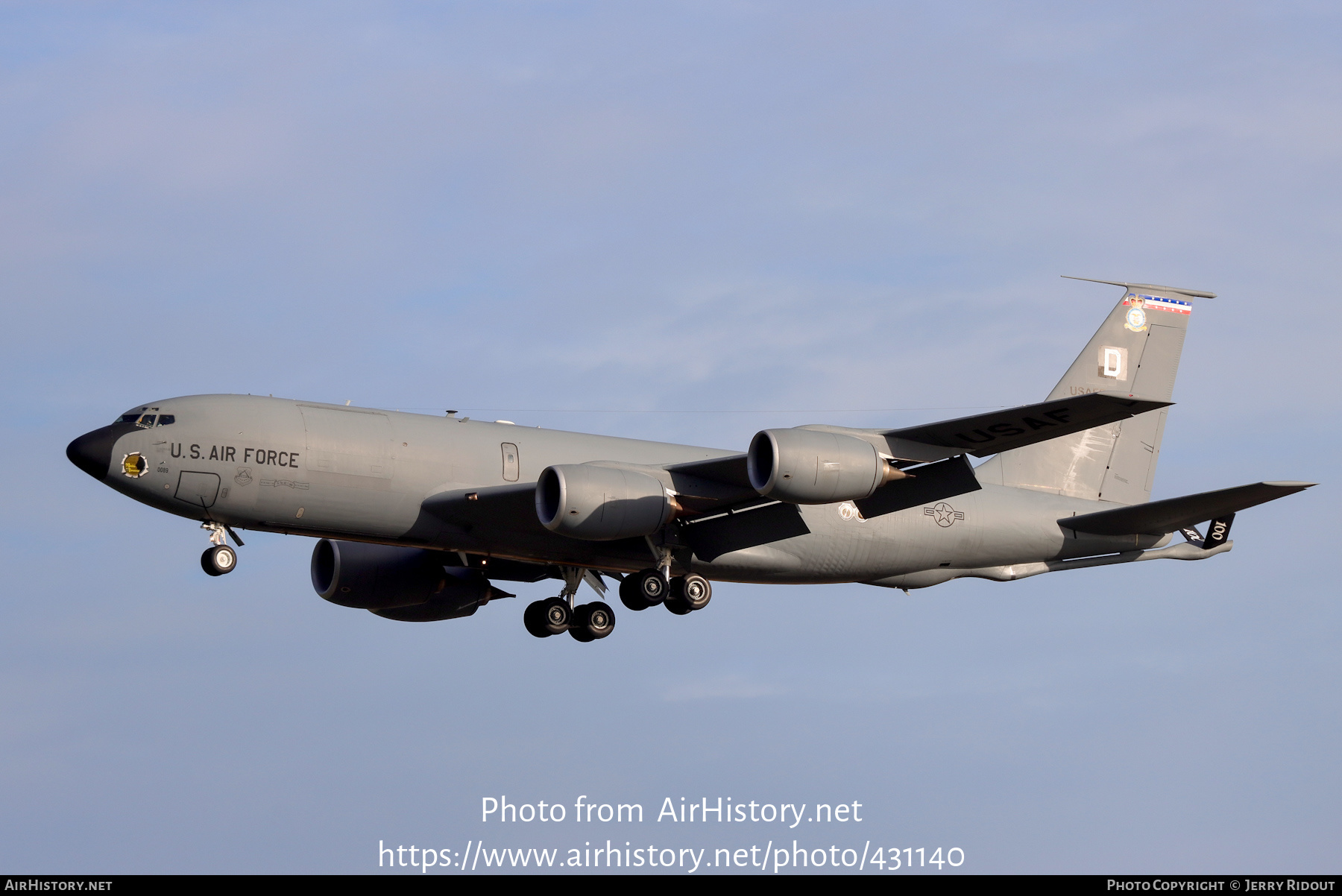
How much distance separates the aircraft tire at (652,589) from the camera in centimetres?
3672

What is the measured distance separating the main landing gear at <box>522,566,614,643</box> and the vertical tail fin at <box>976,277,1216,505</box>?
33.5ft

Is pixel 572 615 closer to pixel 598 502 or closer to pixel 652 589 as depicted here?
pixel 652 589

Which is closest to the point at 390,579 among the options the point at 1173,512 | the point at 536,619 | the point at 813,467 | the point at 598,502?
the point at 536,619

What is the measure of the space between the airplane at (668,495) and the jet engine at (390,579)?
5cm

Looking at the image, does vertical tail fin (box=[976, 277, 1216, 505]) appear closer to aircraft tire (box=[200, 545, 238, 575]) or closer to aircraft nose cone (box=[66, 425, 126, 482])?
aircraft tire (box=[200, 545, 238, 575])

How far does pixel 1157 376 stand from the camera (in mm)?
42531

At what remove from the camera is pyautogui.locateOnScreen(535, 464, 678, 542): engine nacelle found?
3400 cm

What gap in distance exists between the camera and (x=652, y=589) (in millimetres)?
36719

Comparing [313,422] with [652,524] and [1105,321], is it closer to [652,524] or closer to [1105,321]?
[652,524]

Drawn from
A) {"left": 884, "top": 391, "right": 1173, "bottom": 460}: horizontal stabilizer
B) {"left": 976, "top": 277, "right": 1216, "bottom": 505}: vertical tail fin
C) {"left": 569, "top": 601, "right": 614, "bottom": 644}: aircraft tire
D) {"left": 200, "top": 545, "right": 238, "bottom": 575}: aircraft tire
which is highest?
{"left": 976, "top": 277, "right": 1216, "bottom": 505}: vertical tail fin

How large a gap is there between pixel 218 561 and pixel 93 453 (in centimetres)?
329

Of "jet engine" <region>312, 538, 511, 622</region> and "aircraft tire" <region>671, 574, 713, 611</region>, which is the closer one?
"aircraft tire" <region>671, 574, 713, 611</region>

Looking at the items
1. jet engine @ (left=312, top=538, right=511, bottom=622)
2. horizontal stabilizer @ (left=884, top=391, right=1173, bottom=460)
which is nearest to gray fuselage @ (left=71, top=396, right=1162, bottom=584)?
horizontal stabilizer @ (left=884, top=391, right=1173, bottom=460)

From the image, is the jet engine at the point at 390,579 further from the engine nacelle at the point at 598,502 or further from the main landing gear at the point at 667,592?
the engine nacelle at the point at 598,502
